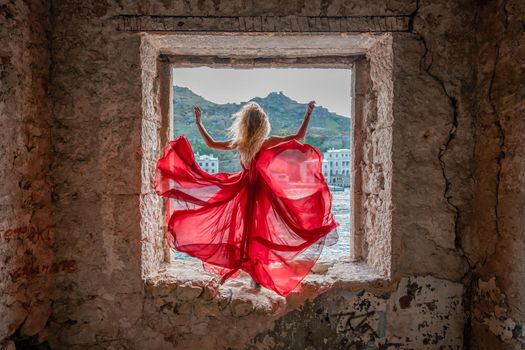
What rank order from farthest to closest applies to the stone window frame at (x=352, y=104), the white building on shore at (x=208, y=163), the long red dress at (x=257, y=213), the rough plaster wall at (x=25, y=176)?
the white building on shore at (x=208, y=163)
the stone window frame at (x=352, y=104)
the long red dress at (x=257, y=213)
the rough plaster wall at (x=25, y=176)

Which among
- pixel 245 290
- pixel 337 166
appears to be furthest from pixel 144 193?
pixel 337 166

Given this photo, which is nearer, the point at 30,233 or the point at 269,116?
the point at 30,233

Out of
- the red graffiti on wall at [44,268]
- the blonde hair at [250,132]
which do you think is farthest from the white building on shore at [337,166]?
the red graffiti on wall at [44,268]

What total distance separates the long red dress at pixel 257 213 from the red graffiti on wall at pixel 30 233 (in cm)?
61

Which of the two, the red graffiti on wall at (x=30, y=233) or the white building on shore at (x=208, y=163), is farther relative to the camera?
the white building on shore at (x=208, y=163)

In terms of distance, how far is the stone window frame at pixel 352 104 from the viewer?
1.79m

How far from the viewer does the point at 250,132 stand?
179cm

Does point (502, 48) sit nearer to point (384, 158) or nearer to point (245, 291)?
point (384, 158)

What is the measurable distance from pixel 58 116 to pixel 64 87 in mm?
161

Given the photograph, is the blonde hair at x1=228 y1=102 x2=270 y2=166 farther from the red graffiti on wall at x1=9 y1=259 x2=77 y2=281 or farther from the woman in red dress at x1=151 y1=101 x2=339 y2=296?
the red graffiti on wall at x1=9 y1=259 x2=77 y2=281

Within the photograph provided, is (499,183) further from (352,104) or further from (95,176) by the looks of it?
(95,176)

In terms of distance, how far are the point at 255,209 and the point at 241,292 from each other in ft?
1.56

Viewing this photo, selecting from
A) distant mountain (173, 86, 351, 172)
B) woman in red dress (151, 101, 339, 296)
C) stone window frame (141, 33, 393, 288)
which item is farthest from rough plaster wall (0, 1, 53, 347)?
distant mountain (173, 86, 351, 172)

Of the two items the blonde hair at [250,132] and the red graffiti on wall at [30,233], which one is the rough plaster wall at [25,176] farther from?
the blonde hair at [250,132]
